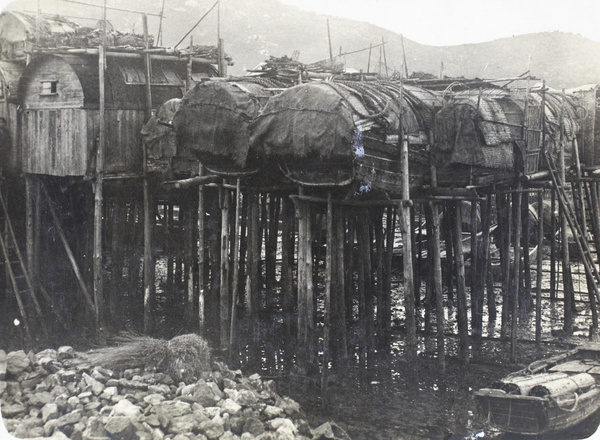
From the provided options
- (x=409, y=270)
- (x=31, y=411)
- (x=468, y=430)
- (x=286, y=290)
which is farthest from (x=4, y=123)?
(x=468, y=430)

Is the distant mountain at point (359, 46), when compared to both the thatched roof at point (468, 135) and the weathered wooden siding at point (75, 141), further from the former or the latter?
the thatched roof at point (468, 135)

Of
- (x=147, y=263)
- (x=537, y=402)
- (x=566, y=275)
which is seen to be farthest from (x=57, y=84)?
(x=566, y=275)

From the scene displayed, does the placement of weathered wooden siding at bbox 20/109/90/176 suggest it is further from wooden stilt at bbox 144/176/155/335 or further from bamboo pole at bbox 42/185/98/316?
wooden stilt at bbox 144/176/155/335

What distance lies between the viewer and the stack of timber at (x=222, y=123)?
43.3 feet

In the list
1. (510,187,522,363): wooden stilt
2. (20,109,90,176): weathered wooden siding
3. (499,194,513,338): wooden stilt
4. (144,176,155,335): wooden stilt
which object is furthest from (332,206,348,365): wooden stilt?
(20,109,90,176): weathered wooden siding

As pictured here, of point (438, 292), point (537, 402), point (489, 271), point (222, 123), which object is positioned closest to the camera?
point (537, 402)

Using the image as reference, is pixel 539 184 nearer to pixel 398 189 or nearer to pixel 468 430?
pixel 398 189

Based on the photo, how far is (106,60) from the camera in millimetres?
16438

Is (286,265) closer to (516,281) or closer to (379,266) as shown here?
(379,266)

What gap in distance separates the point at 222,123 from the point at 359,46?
4246cm

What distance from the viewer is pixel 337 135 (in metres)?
11.3

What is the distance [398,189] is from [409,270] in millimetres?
1713

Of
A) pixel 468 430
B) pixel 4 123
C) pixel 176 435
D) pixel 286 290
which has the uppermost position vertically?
pixel 4 123

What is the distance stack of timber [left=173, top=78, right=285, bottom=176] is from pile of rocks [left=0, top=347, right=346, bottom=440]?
460 centimetres
